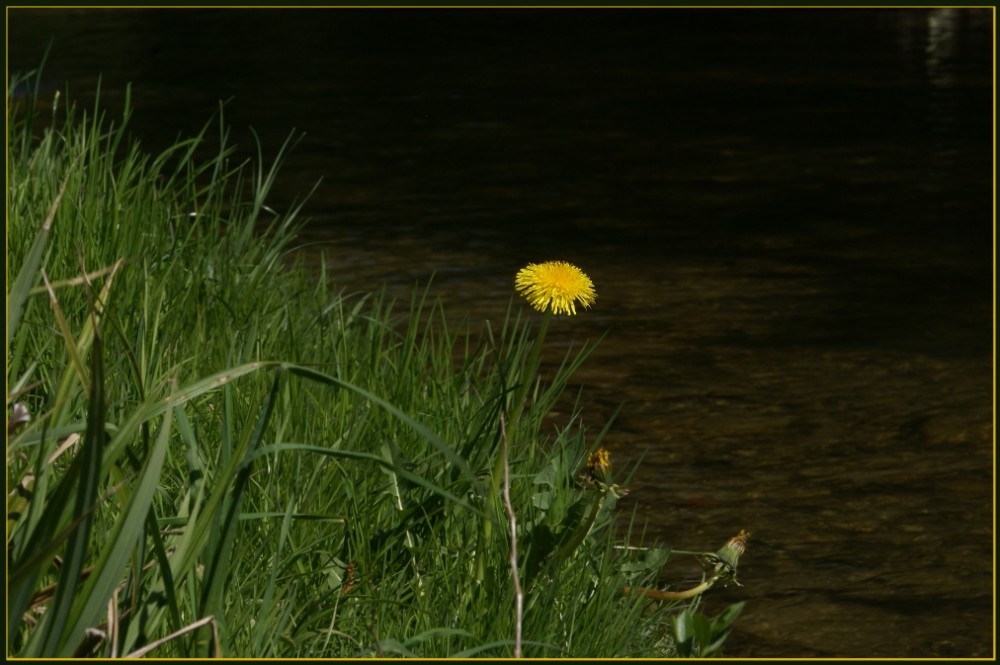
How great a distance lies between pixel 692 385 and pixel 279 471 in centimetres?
290

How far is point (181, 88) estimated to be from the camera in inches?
517

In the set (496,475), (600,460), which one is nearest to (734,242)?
(600,460)

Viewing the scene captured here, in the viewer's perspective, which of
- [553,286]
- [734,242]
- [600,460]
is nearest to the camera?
[553,286]

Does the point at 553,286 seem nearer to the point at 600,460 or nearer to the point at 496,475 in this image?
the point at 496,475

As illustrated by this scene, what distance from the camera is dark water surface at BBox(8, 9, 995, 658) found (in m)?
4.08

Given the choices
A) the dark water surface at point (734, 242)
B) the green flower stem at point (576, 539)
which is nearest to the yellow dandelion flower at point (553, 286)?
the green flower stem at point (576, 539)

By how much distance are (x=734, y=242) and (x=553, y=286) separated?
5371mm

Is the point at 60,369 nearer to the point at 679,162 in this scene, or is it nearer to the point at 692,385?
the point at 692,385

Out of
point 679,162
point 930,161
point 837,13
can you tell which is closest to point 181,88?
point 679,162

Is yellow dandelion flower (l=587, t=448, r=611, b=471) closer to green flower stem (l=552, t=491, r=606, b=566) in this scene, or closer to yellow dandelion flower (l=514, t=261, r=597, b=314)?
green flower stem (l=552, t=491, r=606, b=566)

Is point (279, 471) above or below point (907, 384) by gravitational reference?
above

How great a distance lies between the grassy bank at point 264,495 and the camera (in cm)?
183

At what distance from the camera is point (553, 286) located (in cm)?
240

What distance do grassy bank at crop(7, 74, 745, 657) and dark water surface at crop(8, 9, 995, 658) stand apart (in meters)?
0.63
